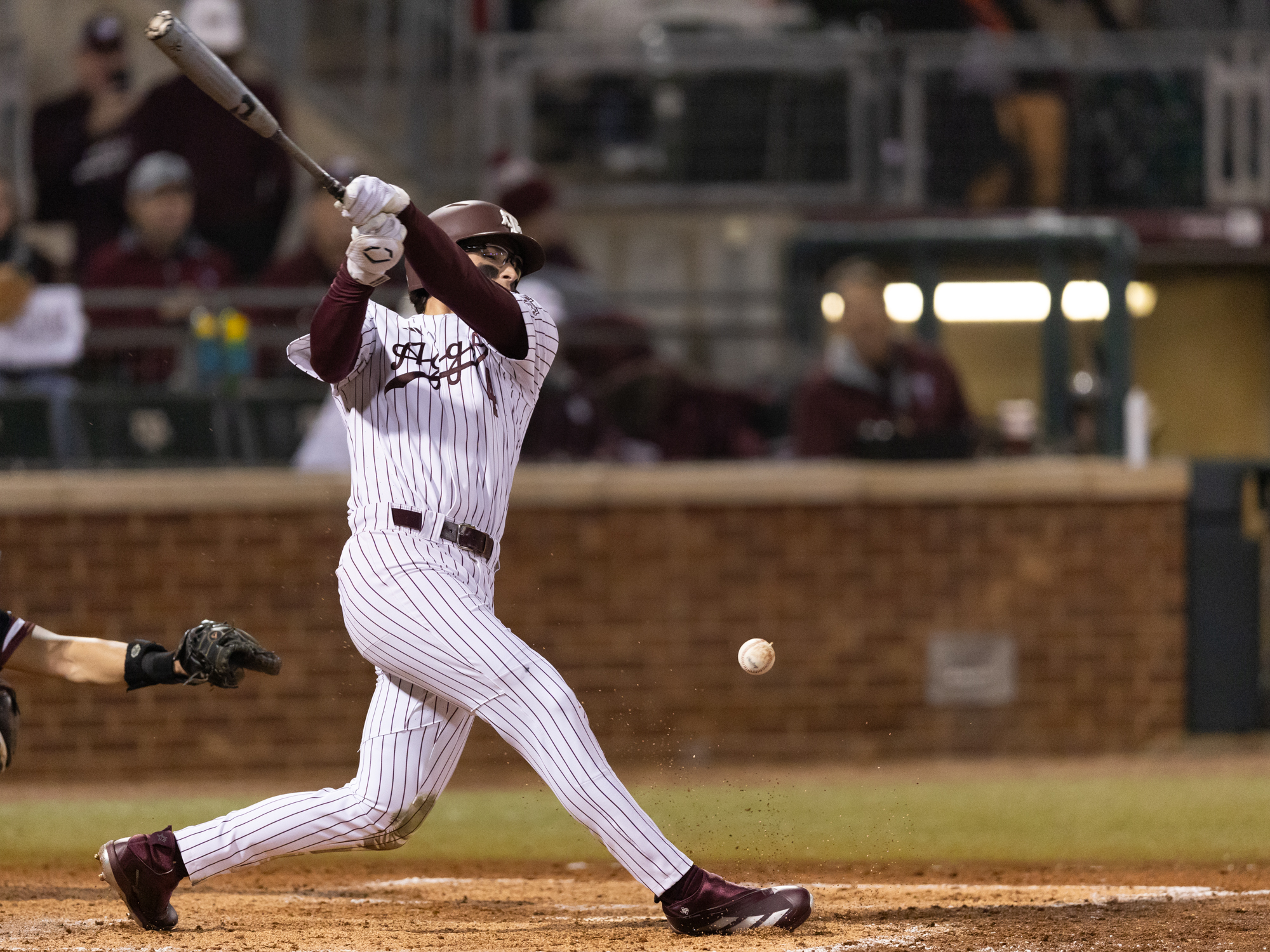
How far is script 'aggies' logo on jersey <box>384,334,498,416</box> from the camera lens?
153 inches

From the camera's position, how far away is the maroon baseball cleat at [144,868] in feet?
13.2

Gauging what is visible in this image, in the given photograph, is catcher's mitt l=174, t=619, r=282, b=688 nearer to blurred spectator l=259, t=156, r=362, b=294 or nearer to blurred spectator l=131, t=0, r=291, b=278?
blurred spectator l=259, t=156, r=362, b=294

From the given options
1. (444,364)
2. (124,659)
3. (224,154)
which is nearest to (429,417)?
(444,364)

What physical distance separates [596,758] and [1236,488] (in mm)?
5145

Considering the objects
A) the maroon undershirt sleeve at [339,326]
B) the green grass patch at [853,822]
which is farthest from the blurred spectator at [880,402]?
the maroon undershirt sleeve at [339,326]

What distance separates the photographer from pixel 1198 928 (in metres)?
4.16

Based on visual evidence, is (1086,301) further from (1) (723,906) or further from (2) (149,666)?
(2) (149,666)

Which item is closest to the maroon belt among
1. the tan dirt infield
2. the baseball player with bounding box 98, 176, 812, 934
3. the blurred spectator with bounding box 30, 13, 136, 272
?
the baseball player with bounding box 98, 176, 812, 934

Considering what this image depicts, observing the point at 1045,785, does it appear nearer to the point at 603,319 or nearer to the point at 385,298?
the point at 603,319

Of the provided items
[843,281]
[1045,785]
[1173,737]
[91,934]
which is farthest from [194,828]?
[1173,737]

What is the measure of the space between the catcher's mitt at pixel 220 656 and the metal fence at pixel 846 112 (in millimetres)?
6142

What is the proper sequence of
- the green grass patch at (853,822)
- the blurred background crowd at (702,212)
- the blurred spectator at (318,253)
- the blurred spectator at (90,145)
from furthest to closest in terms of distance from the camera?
the blurred spectator at (90,145)
the blurred spectator at (318,253)
the blurred background crowd at (702,212)
the green grass patch at (853,822)

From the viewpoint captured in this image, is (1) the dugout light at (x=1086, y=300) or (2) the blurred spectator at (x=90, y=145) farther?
(2) the blurred spectator at (x=90, y=145)

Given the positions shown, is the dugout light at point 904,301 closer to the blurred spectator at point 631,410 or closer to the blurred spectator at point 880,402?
the blurred spectator at point 880,402
